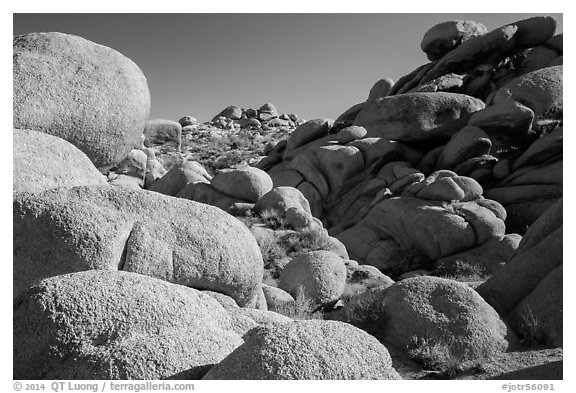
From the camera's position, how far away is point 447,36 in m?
37.7

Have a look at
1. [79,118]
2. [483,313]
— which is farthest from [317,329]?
[483,313]

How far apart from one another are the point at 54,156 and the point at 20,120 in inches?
27.6

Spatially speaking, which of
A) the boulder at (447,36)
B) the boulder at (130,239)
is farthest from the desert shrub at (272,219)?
the boulder at (447,36)

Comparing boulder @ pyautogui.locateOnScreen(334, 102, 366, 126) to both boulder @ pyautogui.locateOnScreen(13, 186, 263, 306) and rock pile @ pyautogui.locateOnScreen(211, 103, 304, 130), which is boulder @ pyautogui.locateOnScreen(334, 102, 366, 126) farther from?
boulder @ pyautogui.locateOnScreen(13, 186, 263, 306)

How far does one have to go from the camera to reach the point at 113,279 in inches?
166

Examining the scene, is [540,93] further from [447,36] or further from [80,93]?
[80,93]

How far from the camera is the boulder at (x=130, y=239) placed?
5.16m

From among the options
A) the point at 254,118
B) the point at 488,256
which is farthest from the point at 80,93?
the point at 254,118

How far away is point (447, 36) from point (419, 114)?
12575 millimetres

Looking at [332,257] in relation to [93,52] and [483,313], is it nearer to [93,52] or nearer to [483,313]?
[483,313]

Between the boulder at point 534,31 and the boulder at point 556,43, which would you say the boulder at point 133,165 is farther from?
the boulder at point 556,43

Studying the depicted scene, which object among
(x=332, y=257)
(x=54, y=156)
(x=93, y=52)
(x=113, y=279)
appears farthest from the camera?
(x=332, y=257)

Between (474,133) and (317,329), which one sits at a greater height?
(474,133)

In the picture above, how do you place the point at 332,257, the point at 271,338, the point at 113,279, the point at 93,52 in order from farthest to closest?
the point at 332,257, the point at 93,52, the point at 113,279, the point at 271,338
